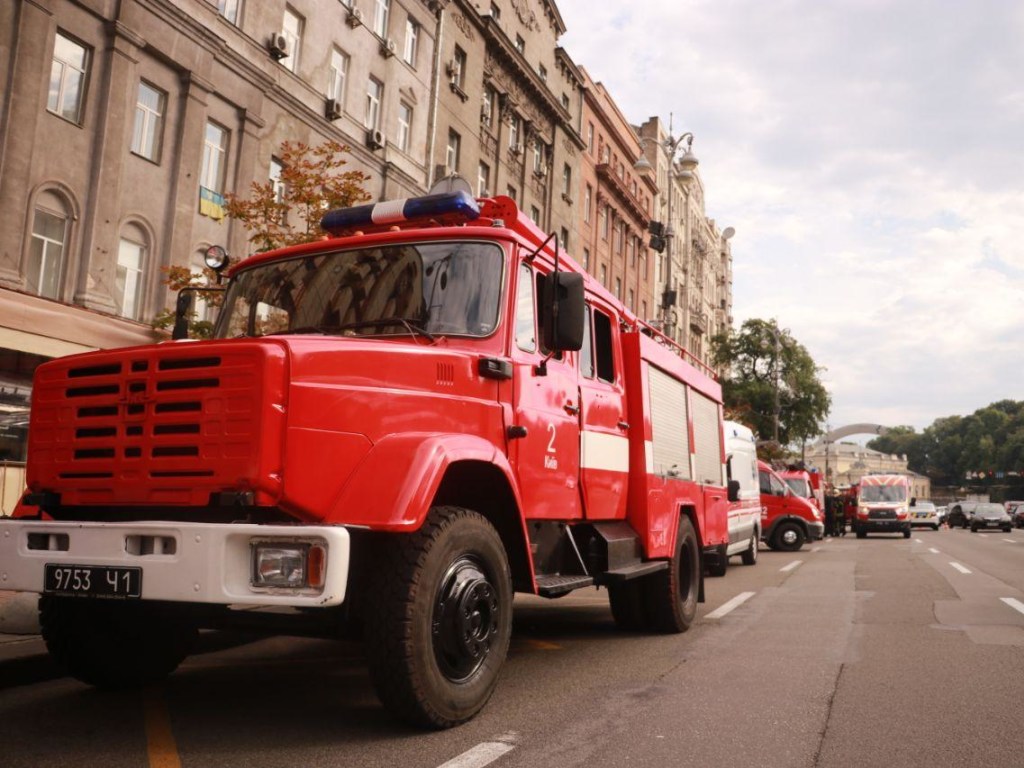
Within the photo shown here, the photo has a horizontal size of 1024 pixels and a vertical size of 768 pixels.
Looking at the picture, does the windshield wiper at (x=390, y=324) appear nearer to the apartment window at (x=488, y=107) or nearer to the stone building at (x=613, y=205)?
the apartment window at (x=488, y=107)

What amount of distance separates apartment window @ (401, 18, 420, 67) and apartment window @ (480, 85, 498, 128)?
14.6ft

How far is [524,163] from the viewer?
36.8 meters

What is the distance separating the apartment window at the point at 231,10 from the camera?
20.2 metres

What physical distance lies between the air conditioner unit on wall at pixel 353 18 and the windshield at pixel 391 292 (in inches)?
804

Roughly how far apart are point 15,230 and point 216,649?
35.1ft

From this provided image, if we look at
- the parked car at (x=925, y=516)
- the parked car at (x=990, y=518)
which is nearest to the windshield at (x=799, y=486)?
the parked car at (x=925, y=516)

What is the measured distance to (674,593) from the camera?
8367 millimetres

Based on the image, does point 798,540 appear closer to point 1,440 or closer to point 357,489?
point 1,440

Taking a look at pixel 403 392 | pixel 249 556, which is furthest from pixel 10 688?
pixel 403 392

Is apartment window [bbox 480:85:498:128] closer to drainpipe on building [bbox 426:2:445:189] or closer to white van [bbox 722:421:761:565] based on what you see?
drainpipe on building [bbox 426:2:445:189]

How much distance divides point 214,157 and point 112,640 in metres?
16.3

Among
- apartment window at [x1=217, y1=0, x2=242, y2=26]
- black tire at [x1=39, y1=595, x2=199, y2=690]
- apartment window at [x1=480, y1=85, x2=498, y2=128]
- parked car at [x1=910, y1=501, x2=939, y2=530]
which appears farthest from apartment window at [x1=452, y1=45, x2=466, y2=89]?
parked car at [x1=910, y1=501, x2=939, y2=530]

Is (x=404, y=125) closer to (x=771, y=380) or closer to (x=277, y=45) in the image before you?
(x=277, y=45)

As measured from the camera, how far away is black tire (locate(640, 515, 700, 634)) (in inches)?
328
